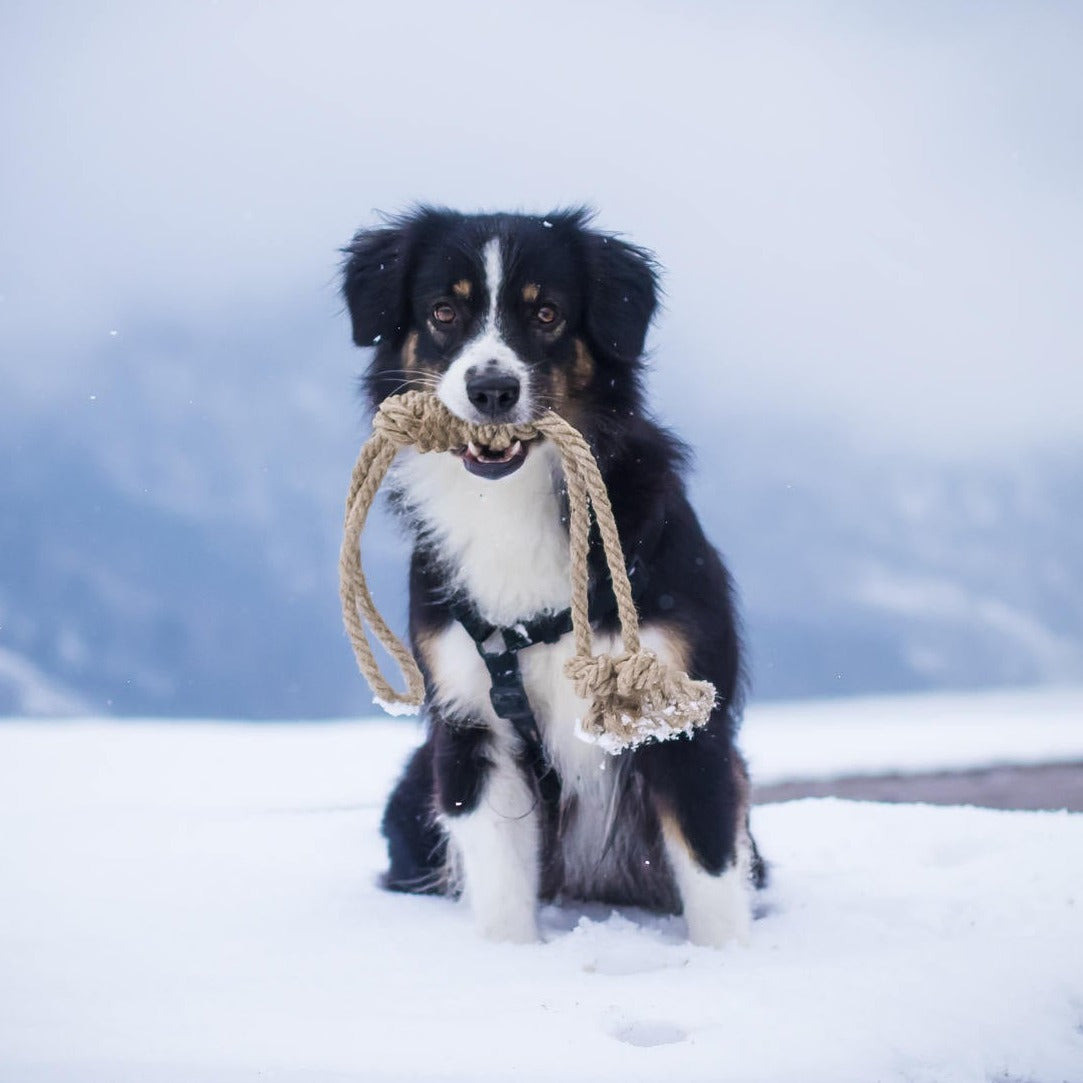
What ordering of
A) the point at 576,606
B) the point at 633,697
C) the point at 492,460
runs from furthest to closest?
the point at 492,460, the point at 576,606, the point at 633,697

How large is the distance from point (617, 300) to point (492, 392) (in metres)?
0.65

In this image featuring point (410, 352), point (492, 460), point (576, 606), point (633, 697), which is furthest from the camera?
point (410, 352)

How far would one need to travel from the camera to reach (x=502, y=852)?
3.15 m

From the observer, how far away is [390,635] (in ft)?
9.02

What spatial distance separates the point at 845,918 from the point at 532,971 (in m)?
1.02

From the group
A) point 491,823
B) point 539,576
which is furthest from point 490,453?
point 491,823

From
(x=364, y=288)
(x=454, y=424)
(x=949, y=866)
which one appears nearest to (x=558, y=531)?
(x=454, y=424)

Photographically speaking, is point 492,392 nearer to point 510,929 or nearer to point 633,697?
point 633,697

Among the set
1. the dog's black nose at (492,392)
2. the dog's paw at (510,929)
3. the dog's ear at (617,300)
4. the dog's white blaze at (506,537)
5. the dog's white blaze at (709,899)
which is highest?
the dog's ear at (617,300)

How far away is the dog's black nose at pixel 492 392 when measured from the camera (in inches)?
109

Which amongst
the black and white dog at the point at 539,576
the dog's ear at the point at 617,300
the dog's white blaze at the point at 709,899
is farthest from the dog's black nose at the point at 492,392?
the dog's white blaze at the point at 709,899

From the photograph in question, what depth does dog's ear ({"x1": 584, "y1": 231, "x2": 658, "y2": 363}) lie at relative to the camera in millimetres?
3230

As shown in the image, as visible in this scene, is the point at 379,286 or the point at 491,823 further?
the point at 379,286

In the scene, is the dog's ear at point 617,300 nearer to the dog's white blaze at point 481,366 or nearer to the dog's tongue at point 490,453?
the dog's white blaze at point 481,366
